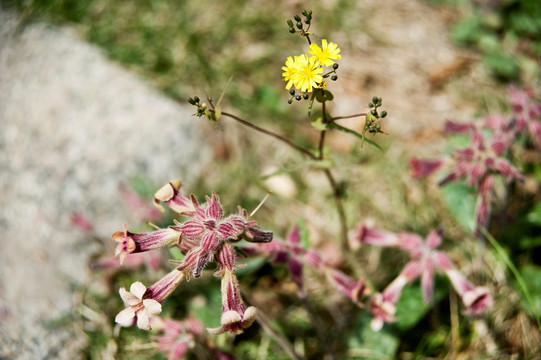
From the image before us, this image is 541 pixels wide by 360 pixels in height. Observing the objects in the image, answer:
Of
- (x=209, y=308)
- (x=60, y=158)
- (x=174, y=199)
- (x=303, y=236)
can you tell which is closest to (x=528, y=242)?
(x=303, y=236)

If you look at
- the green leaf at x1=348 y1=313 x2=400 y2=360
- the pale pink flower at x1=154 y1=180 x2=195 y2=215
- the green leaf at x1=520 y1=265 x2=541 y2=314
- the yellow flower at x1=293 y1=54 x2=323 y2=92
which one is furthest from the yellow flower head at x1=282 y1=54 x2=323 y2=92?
the green leaf at x1=520 y1=265 x2=541 y2=314

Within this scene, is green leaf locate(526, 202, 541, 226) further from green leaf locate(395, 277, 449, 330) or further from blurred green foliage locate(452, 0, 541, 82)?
blurred green foliage locate(452, 0, 541, 82)

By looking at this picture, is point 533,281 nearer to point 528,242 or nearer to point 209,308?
point 528,242

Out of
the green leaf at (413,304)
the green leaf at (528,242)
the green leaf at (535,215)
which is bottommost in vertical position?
the green leaf at (413,304)

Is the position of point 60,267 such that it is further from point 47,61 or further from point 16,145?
point 47,61

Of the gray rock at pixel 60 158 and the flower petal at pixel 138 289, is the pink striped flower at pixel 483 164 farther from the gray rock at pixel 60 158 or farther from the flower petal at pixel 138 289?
the gray rock at pixel 60 158

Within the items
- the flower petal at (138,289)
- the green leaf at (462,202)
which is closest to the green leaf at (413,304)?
the green leaf at (462,202)

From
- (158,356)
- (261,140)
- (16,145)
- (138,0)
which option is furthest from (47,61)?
(158,356)
